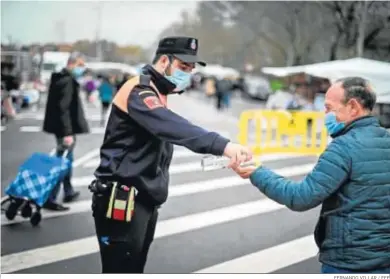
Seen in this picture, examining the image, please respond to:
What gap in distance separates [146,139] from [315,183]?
68cm

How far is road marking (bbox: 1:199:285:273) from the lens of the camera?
3.97 metres

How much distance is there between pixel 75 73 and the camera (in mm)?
Result: 4820

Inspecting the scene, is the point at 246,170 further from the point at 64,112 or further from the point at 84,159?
the point at 84,159

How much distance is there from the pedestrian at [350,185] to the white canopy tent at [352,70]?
46.5 inches

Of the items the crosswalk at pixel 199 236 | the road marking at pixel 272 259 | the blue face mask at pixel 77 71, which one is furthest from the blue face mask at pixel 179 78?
the blue face mask at pixel 77 71

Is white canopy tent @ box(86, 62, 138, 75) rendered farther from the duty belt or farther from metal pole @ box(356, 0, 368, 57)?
the duty belt

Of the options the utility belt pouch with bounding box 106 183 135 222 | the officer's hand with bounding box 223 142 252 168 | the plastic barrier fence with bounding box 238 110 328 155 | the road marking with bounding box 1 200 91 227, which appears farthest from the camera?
the plastic barrier fence with bounding box 238 110 328 155

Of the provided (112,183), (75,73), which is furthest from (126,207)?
(75,73)

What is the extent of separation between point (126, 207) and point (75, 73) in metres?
2.64

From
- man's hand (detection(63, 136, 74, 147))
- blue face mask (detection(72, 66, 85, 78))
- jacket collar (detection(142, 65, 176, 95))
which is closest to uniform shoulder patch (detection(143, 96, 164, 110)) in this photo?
jacket collar (detection(142, 65, 176, 95))

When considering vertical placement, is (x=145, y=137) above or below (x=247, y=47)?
below

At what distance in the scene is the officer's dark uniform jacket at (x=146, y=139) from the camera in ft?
7.30

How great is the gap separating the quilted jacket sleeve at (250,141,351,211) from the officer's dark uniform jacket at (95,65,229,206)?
22 centimetres

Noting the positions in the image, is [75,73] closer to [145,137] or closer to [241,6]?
[241,6]
